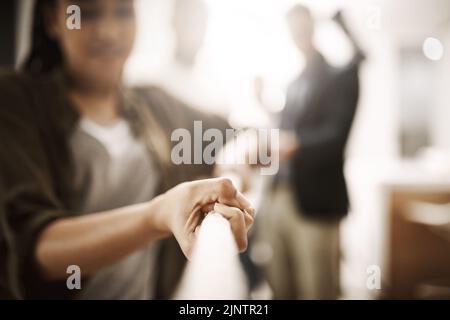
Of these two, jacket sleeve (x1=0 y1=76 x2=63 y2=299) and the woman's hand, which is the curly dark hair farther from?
the woman's hand

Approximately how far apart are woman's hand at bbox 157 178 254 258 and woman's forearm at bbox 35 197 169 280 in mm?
110

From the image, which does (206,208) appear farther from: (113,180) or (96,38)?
(96,38)

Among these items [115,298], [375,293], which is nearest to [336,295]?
[375,293]

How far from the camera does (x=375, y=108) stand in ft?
3.02

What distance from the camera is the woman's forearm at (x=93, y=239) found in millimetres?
778

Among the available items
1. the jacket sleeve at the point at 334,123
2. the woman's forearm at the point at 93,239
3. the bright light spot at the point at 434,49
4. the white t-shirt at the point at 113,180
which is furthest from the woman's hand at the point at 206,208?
the bright light spot at the point at 434,49

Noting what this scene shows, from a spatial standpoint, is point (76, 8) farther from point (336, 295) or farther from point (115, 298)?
point (336, 295)

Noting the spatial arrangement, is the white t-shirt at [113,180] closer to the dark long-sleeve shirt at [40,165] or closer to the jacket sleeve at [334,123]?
the dark long-sleeve shirt at [40,165]

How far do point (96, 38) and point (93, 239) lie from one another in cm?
38

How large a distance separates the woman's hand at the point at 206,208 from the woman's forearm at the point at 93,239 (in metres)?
0.11

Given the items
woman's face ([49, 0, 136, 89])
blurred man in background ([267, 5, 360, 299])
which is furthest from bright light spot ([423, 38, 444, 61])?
woman's face ([49, 0, 136, 89])

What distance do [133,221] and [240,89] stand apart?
1.11 feet

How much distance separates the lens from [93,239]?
0.81 metres

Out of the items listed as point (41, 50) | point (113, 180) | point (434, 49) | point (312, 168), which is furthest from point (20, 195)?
point (434, 49)
